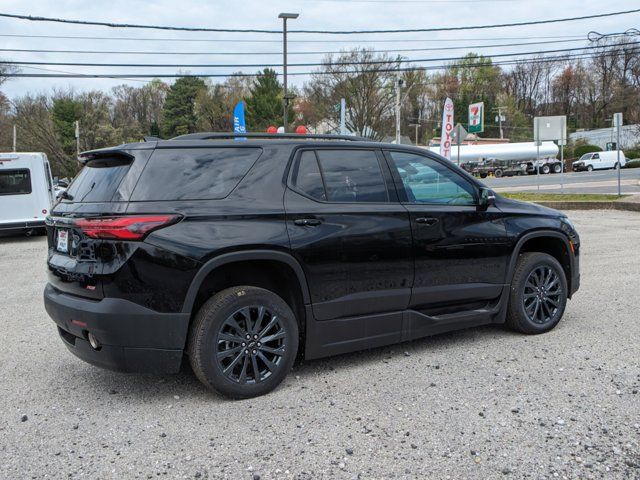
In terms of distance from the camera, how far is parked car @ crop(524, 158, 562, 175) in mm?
53688

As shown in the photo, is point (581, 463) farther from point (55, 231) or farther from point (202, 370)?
point (55, 231)

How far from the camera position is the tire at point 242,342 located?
3.64 m

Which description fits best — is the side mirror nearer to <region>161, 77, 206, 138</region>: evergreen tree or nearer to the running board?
the running board

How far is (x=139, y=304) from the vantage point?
346 centimetres

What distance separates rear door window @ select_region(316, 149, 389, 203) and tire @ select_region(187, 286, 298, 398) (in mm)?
957

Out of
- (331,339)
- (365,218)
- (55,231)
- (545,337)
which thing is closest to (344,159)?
(365,218)

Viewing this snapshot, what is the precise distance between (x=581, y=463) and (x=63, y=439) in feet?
9.55

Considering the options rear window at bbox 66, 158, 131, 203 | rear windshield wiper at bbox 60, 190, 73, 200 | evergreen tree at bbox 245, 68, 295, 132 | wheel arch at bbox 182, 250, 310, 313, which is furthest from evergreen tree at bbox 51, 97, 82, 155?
wheel arch at bbox 182, 250, 310, 313

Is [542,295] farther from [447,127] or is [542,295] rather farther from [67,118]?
[67,118]

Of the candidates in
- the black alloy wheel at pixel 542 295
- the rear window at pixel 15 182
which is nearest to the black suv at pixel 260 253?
the black alloy wheel at pixel 542 295

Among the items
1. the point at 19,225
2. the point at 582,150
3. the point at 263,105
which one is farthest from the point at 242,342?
the point at 582,150

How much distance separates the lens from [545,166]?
53.7m

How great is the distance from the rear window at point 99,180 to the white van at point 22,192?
1258 centimetres

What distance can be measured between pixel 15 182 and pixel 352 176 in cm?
1391
